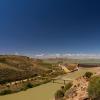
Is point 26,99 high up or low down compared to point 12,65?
down

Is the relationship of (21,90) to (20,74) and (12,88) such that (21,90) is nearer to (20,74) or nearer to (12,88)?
(12,88)

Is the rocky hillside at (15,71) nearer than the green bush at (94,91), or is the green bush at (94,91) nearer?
the green bush at (94,91)

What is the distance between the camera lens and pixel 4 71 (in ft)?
310

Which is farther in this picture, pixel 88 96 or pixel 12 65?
pixel 12 65

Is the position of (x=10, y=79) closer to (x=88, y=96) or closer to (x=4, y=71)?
(x=4, y=71)

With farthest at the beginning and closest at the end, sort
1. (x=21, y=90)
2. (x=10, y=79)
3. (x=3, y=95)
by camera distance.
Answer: (x=10, y=79), (x=21, y=90), (x=3, y=95)

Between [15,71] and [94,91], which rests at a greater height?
[15,71]

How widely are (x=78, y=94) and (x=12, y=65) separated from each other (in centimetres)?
8057

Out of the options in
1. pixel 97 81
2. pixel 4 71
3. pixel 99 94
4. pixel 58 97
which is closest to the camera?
pixel 99 94

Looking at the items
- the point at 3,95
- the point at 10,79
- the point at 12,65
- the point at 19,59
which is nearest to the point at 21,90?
the point at 3,95

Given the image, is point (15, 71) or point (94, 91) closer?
point (94, 91)

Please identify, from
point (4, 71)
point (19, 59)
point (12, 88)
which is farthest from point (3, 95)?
point (19, 59)

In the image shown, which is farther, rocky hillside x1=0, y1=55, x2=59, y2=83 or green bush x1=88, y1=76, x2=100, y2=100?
rocky hillside x1=0, y1=55, x2=59, y2=83

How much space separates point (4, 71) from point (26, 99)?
49.2m
